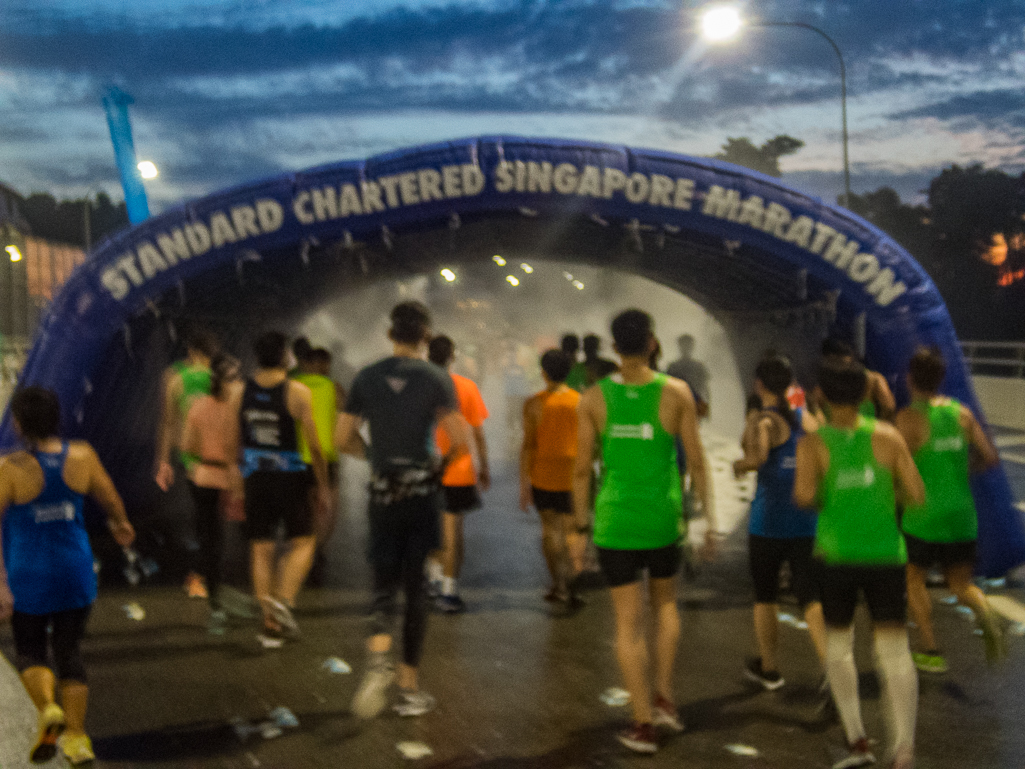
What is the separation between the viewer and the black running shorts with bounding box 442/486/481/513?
6984 millimetres

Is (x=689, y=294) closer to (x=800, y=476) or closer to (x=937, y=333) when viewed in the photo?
(x=937, y=333)

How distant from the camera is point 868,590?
13.0 ft

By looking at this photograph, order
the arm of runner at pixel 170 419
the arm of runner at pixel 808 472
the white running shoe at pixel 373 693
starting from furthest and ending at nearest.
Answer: the arm of runner at pixel 170 419 → the white running shoe at pixel 373 693 → the arm of runner at pixel 808 472

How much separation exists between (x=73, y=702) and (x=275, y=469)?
6.26 ft

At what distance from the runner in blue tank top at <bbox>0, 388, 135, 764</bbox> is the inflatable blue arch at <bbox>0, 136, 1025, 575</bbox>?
4.34 metres

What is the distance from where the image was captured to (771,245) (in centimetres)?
816

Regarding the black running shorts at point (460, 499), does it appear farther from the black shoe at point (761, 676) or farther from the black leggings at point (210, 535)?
the black shoe at point (761, 676)

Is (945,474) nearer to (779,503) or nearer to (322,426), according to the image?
(779,503)

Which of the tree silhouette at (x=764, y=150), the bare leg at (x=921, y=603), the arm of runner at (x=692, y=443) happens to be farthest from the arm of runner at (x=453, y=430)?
the tree silhouette at (x=764, y=150)

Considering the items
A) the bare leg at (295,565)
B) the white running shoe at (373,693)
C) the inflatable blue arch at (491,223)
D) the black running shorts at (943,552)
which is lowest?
the white running shoe at (373,693)

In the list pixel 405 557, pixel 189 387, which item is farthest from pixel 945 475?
pixel 189 387

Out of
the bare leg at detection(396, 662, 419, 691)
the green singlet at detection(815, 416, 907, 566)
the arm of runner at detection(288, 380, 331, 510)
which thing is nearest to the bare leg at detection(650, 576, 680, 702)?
the green singlet at detection(815, 416, 907, 566)

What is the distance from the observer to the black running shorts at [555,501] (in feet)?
22.9

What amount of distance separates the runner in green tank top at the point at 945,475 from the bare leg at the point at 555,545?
246cm
